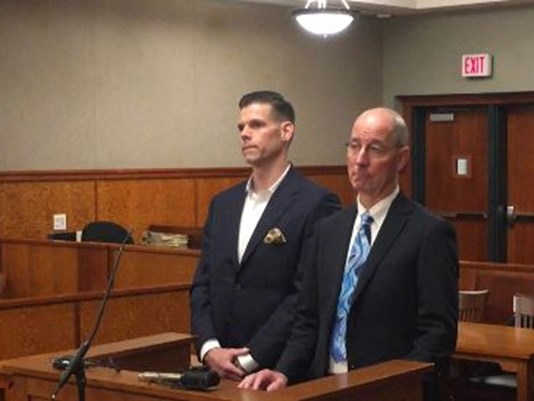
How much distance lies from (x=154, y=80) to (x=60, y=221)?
1552mm

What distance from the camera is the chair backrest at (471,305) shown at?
5723 millimetres

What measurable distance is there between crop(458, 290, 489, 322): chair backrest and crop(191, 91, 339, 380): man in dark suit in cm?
216

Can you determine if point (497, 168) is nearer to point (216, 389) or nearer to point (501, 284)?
point (501, 284)

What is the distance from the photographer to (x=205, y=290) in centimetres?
382

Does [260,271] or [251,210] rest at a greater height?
[251,210]

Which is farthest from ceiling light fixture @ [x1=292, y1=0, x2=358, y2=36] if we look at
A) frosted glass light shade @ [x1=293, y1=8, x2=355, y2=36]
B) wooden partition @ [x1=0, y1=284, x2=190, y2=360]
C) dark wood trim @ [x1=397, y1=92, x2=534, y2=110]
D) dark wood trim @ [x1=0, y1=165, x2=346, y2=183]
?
wooden partition @ [x1=0, y1=284, x2=190, y2=360]

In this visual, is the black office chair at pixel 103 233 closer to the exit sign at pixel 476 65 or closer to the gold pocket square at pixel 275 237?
the exit sign at pixel 476 65

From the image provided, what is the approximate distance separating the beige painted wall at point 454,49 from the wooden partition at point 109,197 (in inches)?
91.1

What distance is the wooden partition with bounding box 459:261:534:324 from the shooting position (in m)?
6.10

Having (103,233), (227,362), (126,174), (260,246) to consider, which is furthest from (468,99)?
(227,362)

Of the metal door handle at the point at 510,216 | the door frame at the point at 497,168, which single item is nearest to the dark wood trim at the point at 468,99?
the door frame at the point at 497,168

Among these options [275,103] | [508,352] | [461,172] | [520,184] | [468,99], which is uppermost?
[468,99]

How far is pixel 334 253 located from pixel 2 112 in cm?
621

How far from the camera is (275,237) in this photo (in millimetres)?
3652
